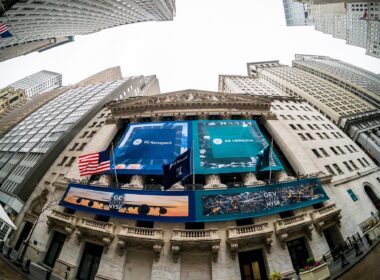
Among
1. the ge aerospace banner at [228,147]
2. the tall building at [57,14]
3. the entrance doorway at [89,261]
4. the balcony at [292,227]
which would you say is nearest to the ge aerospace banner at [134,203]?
the entrance doorway at [89,261]

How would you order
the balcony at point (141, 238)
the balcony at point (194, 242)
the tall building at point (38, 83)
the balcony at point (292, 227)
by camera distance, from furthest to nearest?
the tall building at point (38, 83) → the balcony at point (292, 227) → the balcony at point (141, 238) → the balcony at point (194, 242)

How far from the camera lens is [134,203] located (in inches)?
759

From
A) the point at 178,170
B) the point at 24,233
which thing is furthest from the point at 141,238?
the point at 24,233

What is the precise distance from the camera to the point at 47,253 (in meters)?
19.8

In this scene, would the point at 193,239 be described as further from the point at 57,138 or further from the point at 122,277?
the point at 57,138

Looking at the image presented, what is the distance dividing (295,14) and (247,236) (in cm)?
21651

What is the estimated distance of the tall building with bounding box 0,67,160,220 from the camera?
3066 cm

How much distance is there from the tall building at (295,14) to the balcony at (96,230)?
200m

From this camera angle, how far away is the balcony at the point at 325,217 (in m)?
19.1

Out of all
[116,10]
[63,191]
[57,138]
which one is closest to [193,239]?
[63,191]

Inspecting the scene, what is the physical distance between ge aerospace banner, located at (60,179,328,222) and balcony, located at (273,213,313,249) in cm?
106

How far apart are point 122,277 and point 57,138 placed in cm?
3031

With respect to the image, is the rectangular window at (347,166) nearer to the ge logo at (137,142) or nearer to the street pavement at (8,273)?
the ge logo at (137,142)

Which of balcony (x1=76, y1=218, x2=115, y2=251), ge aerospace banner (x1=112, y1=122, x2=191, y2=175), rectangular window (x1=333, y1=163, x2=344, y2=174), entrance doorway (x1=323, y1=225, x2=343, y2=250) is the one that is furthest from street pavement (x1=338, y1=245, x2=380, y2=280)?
rectangular window (x1=333, y1=163, x2=344, y2=174)
